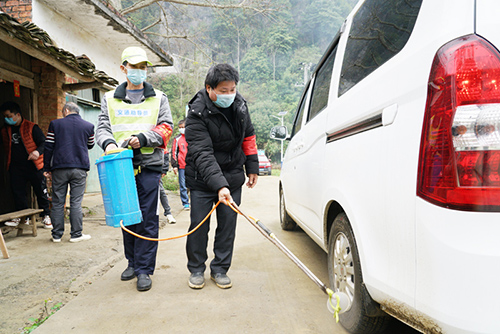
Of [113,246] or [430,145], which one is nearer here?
[430,145]

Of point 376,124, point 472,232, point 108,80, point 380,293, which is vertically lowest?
point 380,293

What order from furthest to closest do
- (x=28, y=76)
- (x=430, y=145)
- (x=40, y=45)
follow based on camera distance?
(x=28, y=76)
(x=40, y=45)
(x=430, y=145)

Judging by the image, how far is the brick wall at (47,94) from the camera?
241 inches

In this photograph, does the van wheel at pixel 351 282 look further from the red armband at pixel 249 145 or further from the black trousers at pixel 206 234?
the red armband at pixel 249 145

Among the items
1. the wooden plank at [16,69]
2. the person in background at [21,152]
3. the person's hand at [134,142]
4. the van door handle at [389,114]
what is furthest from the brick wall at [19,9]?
the van door handle at [389,114]

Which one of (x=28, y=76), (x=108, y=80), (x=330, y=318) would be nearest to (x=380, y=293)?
(x=330, y=318)

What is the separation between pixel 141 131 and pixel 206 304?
59.1 inches

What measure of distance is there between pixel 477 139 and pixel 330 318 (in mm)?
1688

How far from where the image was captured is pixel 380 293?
1.55 metres

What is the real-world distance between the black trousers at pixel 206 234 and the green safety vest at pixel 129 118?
→ 0.61 meters

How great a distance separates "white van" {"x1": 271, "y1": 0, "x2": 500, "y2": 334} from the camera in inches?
44.1

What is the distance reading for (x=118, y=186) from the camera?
105 inches

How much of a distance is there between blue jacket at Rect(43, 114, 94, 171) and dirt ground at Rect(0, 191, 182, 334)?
1.01 meters

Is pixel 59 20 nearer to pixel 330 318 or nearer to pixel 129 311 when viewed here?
pixel 129 311
